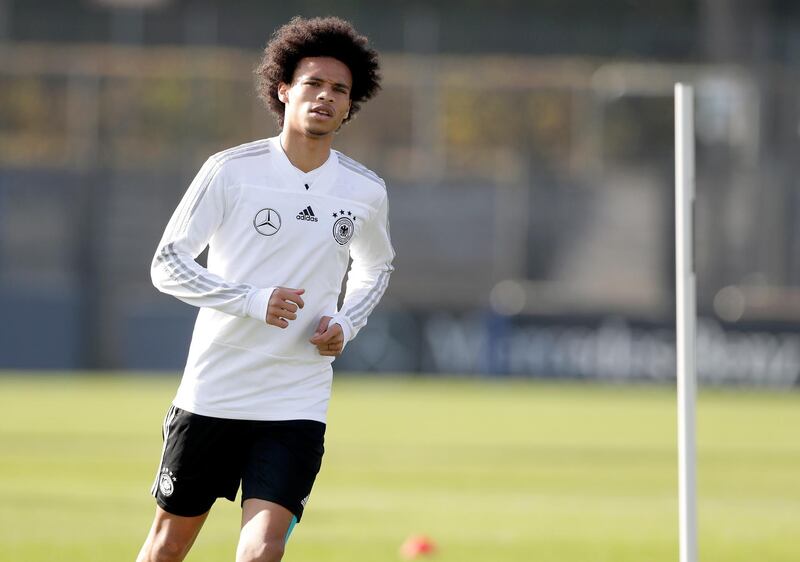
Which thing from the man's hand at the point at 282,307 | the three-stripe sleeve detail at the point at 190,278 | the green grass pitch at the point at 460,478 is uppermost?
the three-stripe sleeve detail at the point at 190,278

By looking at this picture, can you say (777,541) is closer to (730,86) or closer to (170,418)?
(170,418)

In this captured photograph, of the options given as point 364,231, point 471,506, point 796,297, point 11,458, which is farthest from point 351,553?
point 796,297

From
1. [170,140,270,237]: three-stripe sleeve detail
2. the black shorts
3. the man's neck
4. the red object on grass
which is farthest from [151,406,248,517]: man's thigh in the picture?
the red object on grass

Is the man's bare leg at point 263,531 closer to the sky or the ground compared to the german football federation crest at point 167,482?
closer to the ground

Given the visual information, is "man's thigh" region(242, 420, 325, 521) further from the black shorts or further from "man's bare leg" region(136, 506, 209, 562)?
"man's bare leg" region(136, 506, 209, 562)

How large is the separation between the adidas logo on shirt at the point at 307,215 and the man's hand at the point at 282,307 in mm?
353

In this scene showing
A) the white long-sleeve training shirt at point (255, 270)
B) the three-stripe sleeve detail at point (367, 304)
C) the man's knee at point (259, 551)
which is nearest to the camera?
the man's knee at point (259, 551)

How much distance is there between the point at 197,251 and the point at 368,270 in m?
0.85

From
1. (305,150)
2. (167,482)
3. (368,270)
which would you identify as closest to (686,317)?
(368,270)

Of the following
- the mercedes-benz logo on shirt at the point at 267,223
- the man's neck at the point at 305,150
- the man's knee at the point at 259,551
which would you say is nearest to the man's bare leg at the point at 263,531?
the man's knee at the point at 259,551

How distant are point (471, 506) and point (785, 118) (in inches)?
766

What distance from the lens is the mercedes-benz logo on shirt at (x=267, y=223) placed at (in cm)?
615

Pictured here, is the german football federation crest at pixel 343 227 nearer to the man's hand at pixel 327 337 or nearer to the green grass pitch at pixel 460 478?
the man's hand at pixel 327 337

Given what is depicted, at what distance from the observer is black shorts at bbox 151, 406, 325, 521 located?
6074mm
